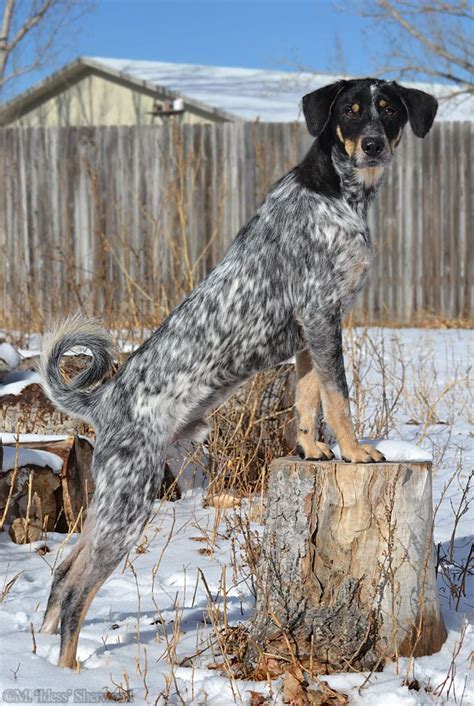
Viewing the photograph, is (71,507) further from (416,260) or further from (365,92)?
(416,260)

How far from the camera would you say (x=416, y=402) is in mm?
7297

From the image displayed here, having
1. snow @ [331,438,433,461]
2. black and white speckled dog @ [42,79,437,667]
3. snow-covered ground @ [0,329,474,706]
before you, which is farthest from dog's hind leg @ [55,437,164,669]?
snow @ [331,438,433,461]

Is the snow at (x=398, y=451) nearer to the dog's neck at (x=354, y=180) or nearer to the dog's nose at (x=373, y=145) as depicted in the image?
the dog's neck at (x=354, y=180)

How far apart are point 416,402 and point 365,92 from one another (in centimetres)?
419

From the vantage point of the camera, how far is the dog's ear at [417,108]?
355 centimetres

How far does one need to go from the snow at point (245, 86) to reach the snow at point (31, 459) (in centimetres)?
1197

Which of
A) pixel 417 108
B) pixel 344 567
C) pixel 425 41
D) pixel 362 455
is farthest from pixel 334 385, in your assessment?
pixel 425 41

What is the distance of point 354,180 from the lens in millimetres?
3473

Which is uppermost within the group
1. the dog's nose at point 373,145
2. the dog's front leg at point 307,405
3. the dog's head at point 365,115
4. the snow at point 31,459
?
the dog's head at point 365,115

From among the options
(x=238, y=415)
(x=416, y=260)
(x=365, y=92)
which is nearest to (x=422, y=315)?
(x=416, y=260)

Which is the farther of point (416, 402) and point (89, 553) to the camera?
point (416, 402)

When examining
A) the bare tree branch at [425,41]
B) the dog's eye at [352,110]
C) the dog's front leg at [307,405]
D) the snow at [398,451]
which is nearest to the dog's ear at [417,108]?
the dog's eye at [352,110]

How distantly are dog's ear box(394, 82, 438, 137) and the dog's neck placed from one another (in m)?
0.24

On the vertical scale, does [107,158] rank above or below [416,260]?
above
